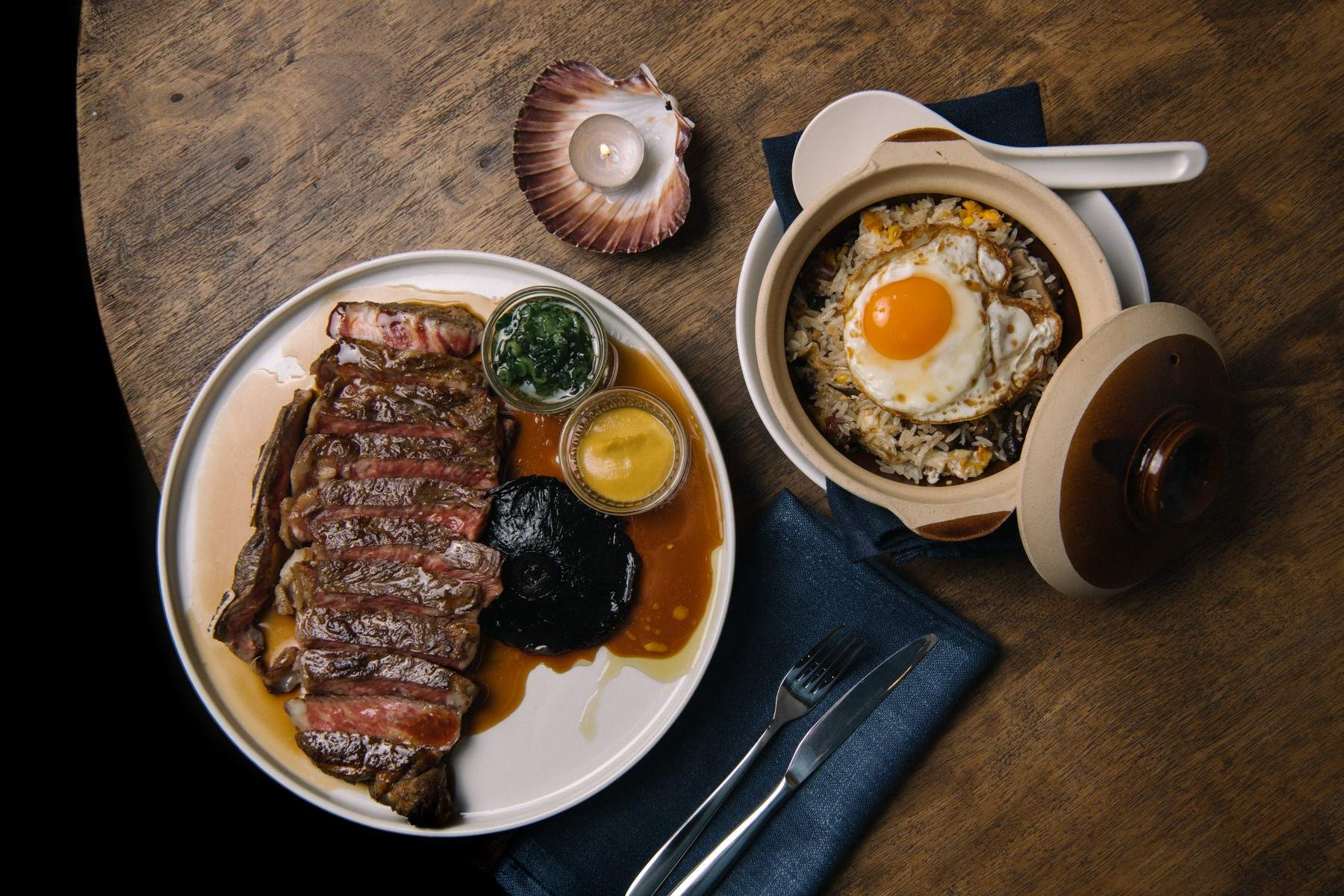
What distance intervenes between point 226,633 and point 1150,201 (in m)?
3.36

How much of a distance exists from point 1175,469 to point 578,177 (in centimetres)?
Result: 202

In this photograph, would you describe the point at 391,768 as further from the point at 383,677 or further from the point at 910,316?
the point at 910,316

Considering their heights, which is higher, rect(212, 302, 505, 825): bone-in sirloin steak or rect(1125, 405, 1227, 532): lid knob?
rect(212, 302, 505, 825): bone-in sirloin steak

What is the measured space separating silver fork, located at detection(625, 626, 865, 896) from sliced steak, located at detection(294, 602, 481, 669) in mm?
915

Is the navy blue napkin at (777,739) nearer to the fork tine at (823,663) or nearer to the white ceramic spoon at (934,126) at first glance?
the fork tine at (823,663)

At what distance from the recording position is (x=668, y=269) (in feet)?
9.28

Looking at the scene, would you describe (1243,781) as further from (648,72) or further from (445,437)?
(648,72)

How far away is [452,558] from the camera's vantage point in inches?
107

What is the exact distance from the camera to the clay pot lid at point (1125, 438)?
6.89ft

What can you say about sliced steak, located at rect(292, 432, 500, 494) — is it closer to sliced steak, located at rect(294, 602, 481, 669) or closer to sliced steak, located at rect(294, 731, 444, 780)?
sliced steak, located at rect(294, 602, 481, 669)

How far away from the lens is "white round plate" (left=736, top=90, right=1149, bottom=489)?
2.46m

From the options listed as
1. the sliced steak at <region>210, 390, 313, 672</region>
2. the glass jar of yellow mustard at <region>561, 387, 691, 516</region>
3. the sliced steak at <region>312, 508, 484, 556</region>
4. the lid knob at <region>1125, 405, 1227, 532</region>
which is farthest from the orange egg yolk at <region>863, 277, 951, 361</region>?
the sliced steak at <region>210, 390, 313, 672</region>

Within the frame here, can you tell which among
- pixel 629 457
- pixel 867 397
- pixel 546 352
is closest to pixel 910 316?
pixel 867 397

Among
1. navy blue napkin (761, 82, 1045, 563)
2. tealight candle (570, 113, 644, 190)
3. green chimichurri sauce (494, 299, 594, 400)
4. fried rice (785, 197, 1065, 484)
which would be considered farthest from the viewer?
tealight candle (570, 113, 644, 190)
